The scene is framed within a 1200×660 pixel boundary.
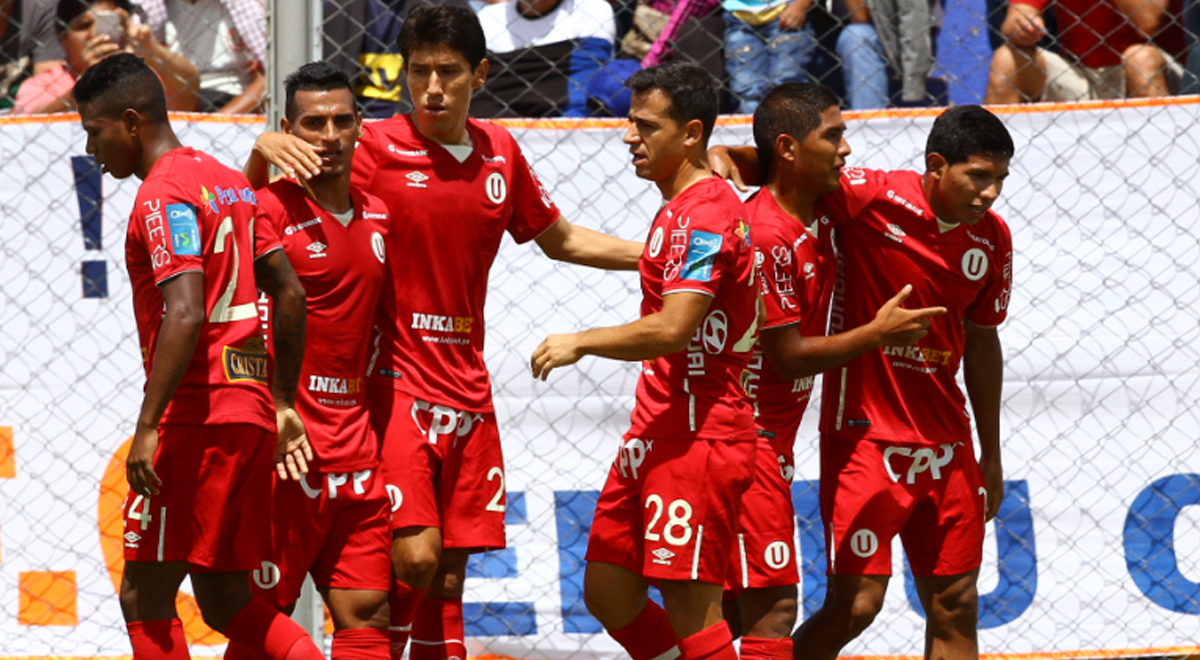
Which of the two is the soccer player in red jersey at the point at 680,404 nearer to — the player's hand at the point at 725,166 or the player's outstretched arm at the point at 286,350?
the player's hand at the point at 725,166

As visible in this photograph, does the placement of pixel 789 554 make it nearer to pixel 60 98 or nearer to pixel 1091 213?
pixel 1091 213

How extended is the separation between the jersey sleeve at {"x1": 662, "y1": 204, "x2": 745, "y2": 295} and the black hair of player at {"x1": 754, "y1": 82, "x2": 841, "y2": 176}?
2.08ft

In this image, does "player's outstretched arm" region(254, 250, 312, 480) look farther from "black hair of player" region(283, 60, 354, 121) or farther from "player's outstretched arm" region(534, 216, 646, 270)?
"player's outstretched arm" region(534, 216, 646, 270)

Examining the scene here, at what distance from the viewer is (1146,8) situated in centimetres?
605

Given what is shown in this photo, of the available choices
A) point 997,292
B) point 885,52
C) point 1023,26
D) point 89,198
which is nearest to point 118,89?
point 89,198

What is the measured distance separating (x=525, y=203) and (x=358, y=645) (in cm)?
156

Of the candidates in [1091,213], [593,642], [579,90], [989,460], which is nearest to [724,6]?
[579,90]

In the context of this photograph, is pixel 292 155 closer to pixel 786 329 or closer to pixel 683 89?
pixel 683 89

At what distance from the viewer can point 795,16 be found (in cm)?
609

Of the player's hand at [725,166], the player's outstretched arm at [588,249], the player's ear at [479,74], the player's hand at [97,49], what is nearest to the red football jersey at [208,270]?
the player's ear at [479,74]

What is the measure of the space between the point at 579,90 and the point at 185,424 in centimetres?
284

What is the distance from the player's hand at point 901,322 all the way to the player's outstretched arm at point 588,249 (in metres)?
0.95

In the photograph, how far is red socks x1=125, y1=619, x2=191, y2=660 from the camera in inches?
152

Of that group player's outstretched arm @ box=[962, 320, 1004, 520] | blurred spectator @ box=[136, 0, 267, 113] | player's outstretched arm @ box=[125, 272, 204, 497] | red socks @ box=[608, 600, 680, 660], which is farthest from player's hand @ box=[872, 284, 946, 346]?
blurred spectator @ box=[136, 0, 267, 113]
